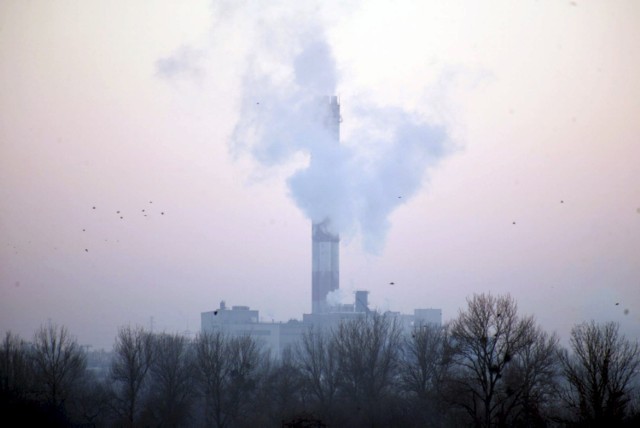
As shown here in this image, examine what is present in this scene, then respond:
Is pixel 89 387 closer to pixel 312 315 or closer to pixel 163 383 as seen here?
pixel 163 383

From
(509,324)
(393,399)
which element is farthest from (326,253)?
(509,324)

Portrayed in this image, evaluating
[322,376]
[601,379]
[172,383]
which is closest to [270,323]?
[322,376]

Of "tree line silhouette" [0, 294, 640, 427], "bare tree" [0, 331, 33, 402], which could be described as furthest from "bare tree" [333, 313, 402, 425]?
"bare tree" [0, 331, 33, 402]

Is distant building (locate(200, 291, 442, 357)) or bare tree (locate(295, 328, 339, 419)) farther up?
distant building (locate(200, 291, 442, 357))

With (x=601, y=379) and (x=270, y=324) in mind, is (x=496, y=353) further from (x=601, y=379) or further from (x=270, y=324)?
(x=270, y=324)

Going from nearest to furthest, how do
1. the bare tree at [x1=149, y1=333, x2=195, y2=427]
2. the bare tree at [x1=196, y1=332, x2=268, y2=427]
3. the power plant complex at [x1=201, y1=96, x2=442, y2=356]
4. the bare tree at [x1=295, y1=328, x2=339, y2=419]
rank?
the bare tree at [x1=149, y1=333, x2=195, y2=427]
the bare tree at [x1=295, y1=328, x2=339, y2=419]
the bare tree at [x1=196, y1=332, x2=268, y2=427]
the power plant complex at [x1=201, y1=96, x2=442, y2=356]

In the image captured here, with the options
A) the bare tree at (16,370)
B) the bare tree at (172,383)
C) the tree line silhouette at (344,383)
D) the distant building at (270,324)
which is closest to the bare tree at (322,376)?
the tree line silhouette at (344,383)

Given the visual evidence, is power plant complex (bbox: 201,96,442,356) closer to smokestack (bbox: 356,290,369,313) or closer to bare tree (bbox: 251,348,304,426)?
smokestack (bbox: 356,290,369,313)
